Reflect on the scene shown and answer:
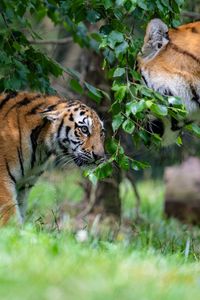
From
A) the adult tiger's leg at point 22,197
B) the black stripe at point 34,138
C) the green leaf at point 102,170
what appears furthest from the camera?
the adult tiger's leg at point 22,197

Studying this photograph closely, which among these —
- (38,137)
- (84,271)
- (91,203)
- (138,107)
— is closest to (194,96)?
(138,107)

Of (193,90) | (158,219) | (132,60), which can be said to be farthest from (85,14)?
(158,219)

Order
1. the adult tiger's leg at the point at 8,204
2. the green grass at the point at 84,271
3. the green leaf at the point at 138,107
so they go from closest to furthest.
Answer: the green grass at the point at 84,271 → the green leaf at the point at 138,107 → the adult tiger's leg at the point at 8,204

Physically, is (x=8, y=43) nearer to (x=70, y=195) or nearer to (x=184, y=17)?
(x=184, y=17)

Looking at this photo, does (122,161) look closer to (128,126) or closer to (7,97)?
(128,126)

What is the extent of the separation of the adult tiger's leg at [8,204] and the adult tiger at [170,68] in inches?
46.4

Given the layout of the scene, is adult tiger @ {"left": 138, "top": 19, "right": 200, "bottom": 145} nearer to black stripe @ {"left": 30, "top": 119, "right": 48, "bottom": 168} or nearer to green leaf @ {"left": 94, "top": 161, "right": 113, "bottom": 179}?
green leaf @ {"left": 94, "top": 161, "right": 113, "bottom": 179}

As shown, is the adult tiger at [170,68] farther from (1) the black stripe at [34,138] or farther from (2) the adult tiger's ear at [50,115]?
(1) the black stripe at [34,138]

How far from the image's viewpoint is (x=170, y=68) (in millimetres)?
5902

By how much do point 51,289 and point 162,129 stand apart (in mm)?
2589

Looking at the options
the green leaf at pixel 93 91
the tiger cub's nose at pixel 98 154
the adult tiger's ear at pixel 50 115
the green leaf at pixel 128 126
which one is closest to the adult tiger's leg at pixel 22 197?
the adult tiger's ear at pixel 50 115

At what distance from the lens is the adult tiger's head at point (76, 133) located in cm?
595

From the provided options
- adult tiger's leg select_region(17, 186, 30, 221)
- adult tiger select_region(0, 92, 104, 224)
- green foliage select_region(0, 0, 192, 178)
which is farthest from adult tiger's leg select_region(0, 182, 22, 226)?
green foliage select_region(0, 0, 192, 178)

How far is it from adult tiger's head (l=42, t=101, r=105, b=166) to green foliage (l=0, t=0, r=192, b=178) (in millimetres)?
198
